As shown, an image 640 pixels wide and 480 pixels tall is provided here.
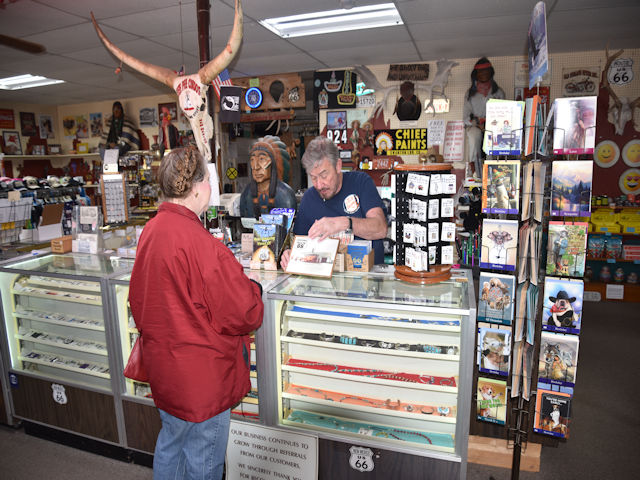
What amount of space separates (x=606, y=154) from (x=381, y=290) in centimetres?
561

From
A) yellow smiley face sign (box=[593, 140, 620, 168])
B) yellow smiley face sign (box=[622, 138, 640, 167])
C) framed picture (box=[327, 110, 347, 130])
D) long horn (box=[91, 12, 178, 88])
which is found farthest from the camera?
framed picture (box=[327, 110, 347, 130])

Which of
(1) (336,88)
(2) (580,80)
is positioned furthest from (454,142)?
(1) (336,88)

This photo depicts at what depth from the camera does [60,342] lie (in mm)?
2951

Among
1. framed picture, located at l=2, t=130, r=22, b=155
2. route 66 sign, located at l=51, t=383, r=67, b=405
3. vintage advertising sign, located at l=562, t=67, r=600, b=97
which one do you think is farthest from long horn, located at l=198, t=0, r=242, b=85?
framed picture, located at l=2, t=130, r=22, b=155

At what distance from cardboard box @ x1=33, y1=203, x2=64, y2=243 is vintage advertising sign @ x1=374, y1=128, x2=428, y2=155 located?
4430mm

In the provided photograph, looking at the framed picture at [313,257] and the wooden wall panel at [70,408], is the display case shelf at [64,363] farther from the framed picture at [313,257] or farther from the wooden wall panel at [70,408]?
the framed picture at [313,257]

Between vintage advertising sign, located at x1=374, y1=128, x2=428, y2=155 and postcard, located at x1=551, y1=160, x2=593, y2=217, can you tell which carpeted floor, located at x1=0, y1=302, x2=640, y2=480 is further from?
vintage advertising sign, located at x1=374, y1=128, x2=428, y2=155

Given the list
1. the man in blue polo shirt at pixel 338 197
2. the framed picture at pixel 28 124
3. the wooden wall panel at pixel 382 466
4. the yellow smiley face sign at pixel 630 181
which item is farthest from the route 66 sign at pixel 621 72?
the framed picture at pixel 28 124

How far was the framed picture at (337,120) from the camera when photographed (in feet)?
22.2

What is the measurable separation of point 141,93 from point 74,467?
724 centimetres

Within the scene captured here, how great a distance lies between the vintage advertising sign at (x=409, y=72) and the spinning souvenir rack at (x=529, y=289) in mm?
4671

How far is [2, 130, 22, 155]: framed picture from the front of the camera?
29.1 feet

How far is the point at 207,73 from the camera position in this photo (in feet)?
11.2

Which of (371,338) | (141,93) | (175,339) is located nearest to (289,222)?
(371,338)
